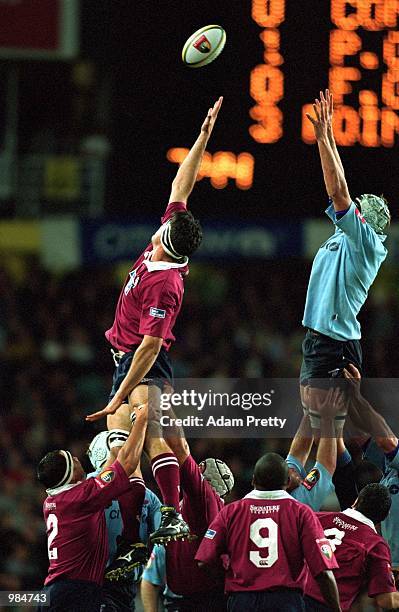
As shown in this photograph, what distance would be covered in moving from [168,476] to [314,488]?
0.93 meters

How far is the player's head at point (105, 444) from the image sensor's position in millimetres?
7184

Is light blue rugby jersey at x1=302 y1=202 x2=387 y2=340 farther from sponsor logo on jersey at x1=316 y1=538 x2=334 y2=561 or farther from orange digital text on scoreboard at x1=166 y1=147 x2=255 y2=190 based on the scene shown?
orange digital text on scoreboard at x1=166 y1=147 x2=255 y2=190

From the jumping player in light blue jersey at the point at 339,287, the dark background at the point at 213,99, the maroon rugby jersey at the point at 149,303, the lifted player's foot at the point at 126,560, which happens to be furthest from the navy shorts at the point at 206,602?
the dark background at the point at 213,99

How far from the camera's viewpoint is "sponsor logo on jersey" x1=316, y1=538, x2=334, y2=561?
251 inches

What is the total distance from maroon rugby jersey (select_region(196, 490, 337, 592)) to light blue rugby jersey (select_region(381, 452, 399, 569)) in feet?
4.08

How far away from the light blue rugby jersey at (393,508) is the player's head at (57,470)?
180 cm

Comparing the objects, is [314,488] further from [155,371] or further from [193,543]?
[155,371]

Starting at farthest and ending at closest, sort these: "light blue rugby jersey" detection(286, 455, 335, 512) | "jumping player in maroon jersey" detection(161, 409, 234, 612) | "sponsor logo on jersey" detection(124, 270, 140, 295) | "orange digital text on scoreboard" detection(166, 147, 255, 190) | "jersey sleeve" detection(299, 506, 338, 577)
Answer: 1. "orange digital text on scoreboard" detection(166, 147, 255, 190)
2. "light blue rugby jersey" detection(286, 455, 335, 512)
3. "jumping player in maroon jersey" detection(161, 409, 234, 612)
4. "sponsor logo on jersey" detection(124, 270, 140, 295)
5. "jersey sleeve" detection(299, 506, 338, 577)

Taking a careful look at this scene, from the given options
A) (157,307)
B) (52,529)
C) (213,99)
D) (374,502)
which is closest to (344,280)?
(157,307)

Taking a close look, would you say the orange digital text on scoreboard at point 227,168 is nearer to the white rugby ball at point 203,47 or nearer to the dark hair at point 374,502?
the white rugby ball at point 203,47

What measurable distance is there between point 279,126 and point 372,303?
323 centimetres

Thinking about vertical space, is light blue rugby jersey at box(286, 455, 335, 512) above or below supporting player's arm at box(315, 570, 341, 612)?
above

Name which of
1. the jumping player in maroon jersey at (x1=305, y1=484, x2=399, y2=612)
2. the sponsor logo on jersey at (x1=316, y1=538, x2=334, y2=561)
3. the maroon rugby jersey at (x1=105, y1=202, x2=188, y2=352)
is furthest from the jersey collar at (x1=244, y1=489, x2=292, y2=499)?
the maroon rugby jersey at (x1=105, y1=202, x2=188, y2=352)

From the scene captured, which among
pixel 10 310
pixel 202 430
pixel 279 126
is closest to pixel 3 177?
pixel 10 310
